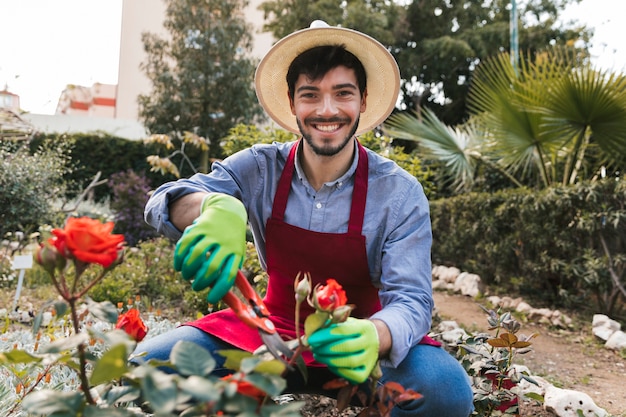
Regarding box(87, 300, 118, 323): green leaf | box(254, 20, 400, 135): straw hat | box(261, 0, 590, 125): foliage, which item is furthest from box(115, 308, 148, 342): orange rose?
box(261, 0, 590, 125): foliage

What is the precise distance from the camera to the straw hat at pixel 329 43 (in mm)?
1833

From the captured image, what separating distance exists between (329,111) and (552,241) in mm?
3940

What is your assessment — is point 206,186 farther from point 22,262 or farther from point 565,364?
point 565,364

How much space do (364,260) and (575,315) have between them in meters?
3.85

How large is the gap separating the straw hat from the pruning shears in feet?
3.40

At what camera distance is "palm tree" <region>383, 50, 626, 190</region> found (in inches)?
175

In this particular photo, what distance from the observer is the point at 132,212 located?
25.7ft

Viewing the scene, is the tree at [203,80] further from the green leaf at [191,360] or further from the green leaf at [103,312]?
the green leaf at [191,360]

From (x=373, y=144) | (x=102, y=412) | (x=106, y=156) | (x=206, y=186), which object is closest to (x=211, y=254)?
(x=102, y=412)

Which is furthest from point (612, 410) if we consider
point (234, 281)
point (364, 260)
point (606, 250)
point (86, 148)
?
point (86, 148)

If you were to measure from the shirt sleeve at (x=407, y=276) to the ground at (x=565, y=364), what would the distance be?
27.6 inches

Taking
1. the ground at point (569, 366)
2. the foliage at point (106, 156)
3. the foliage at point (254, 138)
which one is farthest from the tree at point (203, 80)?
the ground at point (569, 366)

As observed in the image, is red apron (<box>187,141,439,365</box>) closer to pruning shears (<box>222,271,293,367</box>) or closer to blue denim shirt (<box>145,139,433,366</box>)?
blue denim shirt (<box>145,139,433,366</box>)

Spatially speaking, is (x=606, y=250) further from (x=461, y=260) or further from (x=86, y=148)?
(x=86, y=148)
